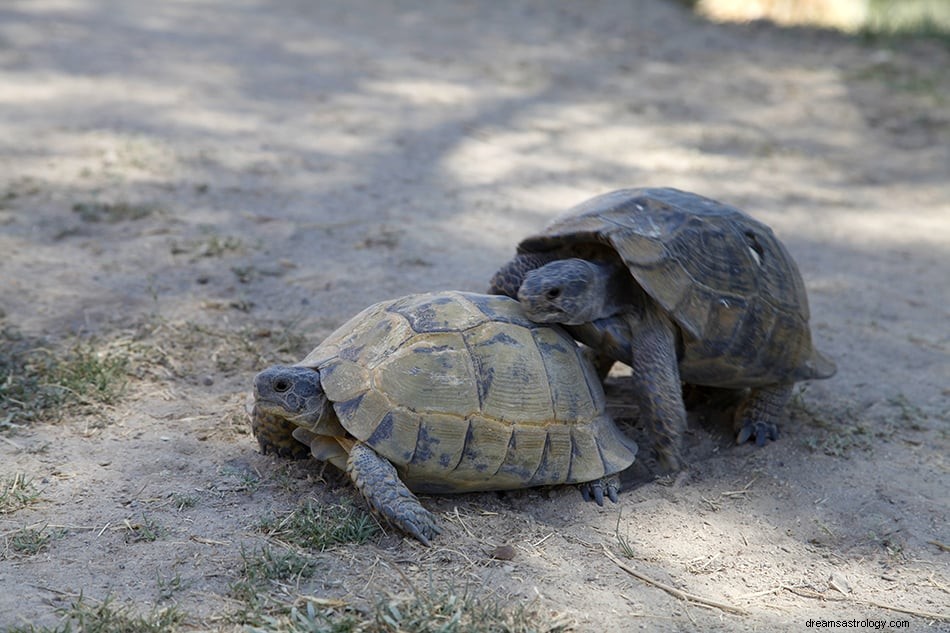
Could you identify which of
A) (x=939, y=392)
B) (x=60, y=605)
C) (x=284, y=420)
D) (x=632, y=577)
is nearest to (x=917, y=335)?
(x=939, y=392)

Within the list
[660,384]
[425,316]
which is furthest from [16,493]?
[660,384]

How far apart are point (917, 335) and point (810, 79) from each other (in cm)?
601

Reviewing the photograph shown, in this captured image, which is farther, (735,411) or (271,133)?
(271,133)

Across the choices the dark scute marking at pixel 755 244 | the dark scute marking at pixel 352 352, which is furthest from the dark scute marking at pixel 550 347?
the dark scute marking at pixel 755 244

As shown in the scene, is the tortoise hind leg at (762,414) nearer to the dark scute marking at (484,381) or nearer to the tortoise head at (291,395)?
the dark scute marking at (484,381)

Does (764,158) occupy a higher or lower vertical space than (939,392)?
higher

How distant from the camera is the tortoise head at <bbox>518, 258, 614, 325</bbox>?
3.96 metres

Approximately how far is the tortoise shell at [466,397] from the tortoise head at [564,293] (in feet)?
0.25

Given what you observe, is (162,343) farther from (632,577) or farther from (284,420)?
(632,577)

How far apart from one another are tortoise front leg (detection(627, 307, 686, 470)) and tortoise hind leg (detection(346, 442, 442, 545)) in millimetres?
1196

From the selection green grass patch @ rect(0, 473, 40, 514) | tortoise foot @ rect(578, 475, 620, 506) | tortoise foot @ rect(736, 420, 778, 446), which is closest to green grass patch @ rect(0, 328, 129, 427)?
green grass patch @ rect(0, 473, 40, 514)

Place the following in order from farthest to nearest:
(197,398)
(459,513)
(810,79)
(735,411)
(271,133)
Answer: (810,79), (271,133), (735,411), (197,398), (459,513)

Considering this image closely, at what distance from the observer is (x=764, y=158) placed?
875cm

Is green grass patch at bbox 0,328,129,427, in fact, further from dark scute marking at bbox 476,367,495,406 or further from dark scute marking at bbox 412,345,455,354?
dark scute marking at bbox 476,367,495,406
